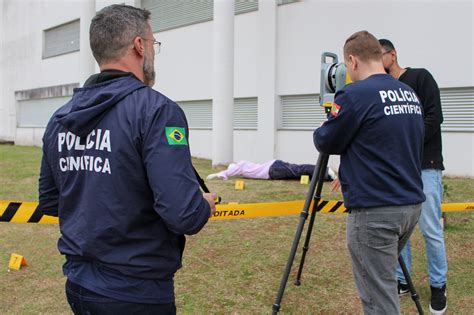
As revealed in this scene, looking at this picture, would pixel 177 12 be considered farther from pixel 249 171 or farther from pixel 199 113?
pixel 249 171

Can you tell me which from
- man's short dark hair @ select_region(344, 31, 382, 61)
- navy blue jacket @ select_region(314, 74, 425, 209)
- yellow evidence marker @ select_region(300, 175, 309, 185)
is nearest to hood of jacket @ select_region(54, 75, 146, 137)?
navy blue jacket @ select_region(314, 74, 425, 209)

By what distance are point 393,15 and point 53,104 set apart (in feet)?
56.7

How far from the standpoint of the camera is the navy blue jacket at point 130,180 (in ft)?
5.34

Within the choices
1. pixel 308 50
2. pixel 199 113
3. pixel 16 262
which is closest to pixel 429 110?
pixel 16 262

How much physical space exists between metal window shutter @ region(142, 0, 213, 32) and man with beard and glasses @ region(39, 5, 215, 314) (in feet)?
45.4

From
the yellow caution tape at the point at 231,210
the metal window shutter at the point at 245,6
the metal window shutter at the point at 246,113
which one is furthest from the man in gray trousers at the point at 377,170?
the metal window shutter at the point at 245,6

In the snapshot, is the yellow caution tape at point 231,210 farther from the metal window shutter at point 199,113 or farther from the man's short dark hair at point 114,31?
the metal window shutter at point 199,113

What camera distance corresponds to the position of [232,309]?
3.80 m

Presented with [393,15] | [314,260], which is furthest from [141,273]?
[393,15]

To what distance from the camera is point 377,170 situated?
8.03 feet

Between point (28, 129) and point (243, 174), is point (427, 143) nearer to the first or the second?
point (243, 174)

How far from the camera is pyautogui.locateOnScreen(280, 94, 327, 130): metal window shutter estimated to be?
12.7 metres

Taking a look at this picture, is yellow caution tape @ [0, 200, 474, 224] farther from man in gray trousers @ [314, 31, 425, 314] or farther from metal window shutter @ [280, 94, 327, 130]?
metal window shutter @ [280, 94, 327, 130]

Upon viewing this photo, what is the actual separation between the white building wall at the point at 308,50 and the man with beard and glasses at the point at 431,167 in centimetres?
742
